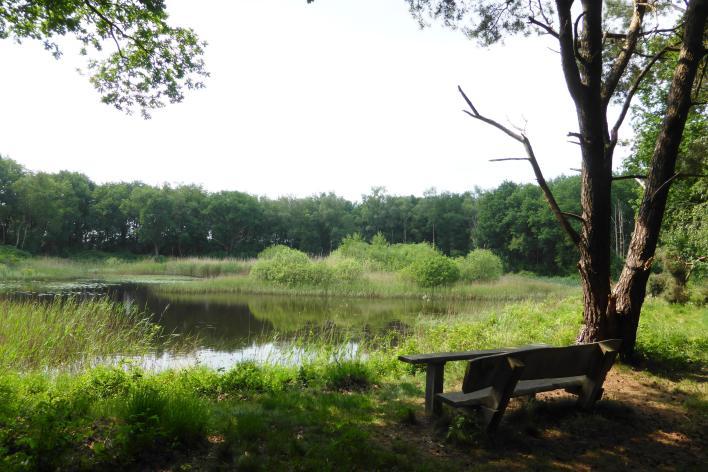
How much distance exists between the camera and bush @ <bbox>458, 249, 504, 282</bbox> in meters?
24.0

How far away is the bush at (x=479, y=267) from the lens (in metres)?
24.0

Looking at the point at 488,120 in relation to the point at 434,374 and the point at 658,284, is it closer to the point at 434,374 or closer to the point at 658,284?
the point at 434,374

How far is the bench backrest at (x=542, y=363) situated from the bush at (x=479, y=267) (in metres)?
20.2

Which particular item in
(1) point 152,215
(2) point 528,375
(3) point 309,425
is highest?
(1) point 152,215

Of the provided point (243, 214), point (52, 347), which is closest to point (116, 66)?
point (52, 347)

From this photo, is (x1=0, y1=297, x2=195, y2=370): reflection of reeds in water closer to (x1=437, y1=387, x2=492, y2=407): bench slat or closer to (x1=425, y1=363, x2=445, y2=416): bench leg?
(x1=425, y1=363, x2=445, y2=416): bench leg

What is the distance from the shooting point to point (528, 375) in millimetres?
3264

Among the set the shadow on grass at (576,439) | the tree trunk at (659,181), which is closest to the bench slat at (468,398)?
the shadow on grass at (576,439)

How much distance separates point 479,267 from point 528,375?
2196cm

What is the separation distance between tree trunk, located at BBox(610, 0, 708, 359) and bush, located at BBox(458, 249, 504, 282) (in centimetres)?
1877

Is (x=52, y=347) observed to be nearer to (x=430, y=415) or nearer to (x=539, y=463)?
(x=430, y=415)

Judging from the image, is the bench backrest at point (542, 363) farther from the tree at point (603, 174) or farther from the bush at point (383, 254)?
the bush at point (383, 254)

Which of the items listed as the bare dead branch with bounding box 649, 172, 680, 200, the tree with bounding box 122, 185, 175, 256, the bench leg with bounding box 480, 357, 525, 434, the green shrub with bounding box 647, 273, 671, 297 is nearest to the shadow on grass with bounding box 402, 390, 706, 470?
the bench leg with bounding box 480, 357, 525, 434

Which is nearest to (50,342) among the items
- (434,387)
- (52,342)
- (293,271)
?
(52,342)
